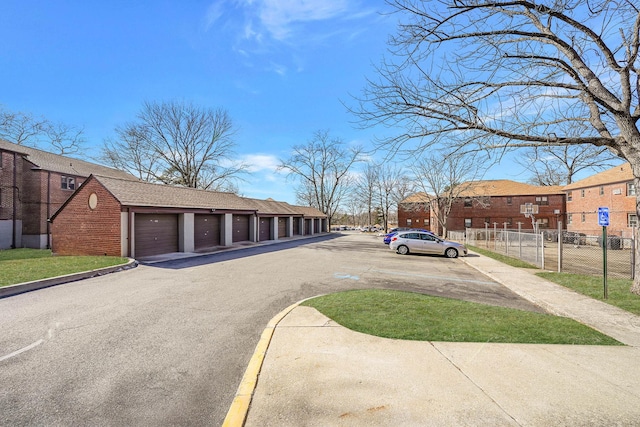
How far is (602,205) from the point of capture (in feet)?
100

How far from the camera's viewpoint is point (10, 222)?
22391 mm

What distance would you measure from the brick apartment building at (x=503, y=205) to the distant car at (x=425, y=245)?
24.7m

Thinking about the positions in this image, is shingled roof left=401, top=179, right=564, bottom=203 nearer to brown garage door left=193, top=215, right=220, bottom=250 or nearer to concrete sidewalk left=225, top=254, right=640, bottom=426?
brown garage door left=193, top=215, right=220, bottom=250

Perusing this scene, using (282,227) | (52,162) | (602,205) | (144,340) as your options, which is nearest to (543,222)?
(602,205)

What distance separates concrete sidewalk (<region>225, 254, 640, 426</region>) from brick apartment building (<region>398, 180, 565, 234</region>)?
39.7 m

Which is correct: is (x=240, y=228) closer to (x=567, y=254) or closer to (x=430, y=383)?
(x=567, y=254)

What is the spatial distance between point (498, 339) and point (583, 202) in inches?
1617

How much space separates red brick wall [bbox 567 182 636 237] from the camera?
27.5 metres

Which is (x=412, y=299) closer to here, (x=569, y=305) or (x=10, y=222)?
(x=569, y=305)

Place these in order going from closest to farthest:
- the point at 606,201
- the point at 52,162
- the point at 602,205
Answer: the point at 52,162 < the point at 606,201 < the point at 602,205

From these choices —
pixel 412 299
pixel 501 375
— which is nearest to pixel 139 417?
pixel 501 375

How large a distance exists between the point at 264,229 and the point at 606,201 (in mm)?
35185

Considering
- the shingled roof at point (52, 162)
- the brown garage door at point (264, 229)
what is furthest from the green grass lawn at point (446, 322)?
the shingled roof at point (52, 162)

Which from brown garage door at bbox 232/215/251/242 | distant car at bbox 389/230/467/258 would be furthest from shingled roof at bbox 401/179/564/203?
brown garage door at bbox 232/215/251/242
